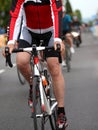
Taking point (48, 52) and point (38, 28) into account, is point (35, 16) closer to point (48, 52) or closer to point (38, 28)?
point (38, 28)

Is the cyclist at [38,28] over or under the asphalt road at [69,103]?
over

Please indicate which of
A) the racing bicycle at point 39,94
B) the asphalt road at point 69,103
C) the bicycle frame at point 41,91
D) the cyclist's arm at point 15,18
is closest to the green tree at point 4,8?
the asphalt road at point 69,103

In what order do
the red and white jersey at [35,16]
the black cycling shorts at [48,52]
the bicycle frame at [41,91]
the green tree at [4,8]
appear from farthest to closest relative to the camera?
the green tree at [4,8] → the black cycling shorts at [48,52] → the red and white jersey at [35,16] → the bicycle frame at [41,91]

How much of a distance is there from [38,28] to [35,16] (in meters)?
0.16

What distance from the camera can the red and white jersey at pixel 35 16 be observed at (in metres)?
5.66

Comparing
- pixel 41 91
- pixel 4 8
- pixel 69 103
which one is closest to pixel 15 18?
pixel 41 91

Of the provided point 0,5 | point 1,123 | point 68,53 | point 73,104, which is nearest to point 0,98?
point 73,104

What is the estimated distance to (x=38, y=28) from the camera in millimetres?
5953

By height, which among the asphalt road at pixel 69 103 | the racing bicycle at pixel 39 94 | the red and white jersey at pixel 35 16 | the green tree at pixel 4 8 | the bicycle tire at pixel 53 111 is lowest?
the green tree at pixel 4 8

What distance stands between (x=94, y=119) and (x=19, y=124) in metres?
0.99

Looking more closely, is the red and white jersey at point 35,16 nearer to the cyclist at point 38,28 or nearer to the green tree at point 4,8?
the cyclist at point 38,28

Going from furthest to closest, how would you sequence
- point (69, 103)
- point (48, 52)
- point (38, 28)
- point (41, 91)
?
point (69, 103) → point (38, 28) → point (48, 52) → point (41, 91)

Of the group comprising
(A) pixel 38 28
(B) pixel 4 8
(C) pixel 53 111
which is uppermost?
(A) pixel 38 28

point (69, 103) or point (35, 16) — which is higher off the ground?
point (35, 16)
